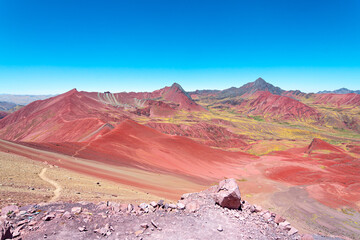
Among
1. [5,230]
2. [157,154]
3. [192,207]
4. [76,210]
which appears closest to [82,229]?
[76,210]

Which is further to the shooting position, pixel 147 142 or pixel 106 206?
pixel 147 142

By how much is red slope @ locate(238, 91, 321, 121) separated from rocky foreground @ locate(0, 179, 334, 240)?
552 ft

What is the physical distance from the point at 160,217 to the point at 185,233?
1.35 metres

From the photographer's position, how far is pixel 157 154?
32688 millimetres

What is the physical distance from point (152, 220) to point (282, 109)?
185340 mm

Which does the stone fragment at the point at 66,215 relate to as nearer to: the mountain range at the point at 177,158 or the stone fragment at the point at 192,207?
the stone fragment at the point at 192,207

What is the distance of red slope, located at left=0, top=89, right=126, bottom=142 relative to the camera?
152ft

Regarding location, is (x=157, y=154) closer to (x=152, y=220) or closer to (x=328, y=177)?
(x=152, y=220)

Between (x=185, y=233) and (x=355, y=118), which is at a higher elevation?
(x=355, y=118)

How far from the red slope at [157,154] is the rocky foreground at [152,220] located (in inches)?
609

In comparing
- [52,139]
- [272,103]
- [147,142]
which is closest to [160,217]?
[147,142]

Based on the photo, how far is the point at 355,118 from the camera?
444ft

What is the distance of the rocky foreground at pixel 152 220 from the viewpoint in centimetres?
660

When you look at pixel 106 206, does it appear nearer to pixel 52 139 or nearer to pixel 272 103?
pixel 52 139
